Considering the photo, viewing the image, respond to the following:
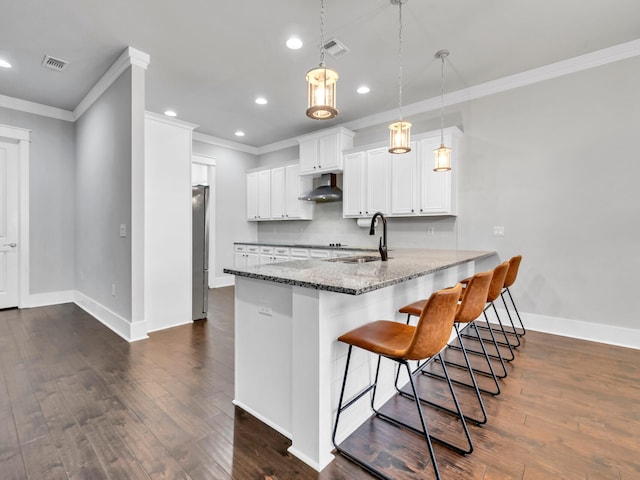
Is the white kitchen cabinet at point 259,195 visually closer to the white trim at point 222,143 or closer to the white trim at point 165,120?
the white trim at point 222,143

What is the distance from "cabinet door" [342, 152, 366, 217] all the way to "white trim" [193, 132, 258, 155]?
274 centimetres

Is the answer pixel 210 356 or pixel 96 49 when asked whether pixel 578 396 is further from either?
pixel 96 49

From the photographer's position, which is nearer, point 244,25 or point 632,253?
point 244,25

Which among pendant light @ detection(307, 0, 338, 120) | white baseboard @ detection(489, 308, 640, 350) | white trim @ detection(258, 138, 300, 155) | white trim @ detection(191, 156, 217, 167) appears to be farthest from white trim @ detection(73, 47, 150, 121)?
white baseboard @ detection(489, 308, 640, 350)

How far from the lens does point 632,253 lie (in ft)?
10.1

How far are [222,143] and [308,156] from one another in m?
2.04

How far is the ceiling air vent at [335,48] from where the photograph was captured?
292 cm

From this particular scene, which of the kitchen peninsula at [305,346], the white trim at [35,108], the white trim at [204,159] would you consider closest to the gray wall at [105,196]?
the white trim at [35,108]

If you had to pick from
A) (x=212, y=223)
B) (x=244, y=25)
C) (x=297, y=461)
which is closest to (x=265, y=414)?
(x=297, y=461)

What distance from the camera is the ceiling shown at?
253 cm

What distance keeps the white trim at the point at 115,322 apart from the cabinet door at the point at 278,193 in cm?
320

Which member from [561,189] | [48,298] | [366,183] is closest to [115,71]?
[366,183]

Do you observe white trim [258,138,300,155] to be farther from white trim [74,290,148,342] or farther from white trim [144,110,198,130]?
white trim [74,290,148,342]

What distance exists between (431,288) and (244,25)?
2.83 meters
